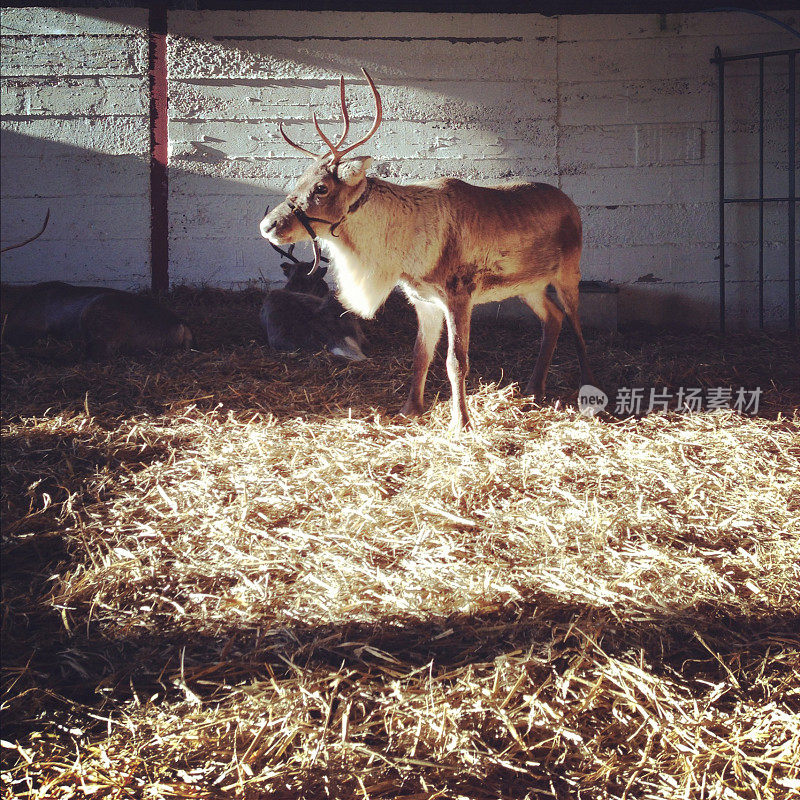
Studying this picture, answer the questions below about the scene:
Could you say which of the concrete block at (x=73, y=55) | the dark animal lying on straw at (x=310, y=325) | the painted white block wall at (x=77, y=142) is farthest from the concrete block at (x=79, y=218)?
the dark animal lying on straw at (x=310, y=325)

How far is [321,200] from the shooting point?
3449mm

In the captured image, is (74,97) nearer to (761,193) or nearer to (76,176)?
(76,176)

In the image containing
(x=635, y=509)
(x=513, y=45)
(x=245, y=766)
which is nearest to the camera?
(x=245, y=766)

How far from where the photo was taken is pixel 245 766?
1.60 meters

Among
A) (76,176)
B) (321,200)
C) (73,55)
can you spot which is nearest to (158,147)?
(76,176)

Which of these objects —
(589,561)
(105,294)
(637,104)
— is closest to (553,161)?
(637,104)

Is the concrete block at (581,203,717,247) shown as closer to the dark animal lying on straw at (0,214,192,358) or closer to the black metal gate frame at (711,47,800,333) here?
the black metal gate frame at (711,47,800,333)

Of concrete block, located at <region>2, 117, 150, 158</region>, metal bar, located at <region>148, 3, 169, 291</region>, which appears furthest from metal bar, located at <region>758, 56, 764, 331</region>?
concrete block, located at <region>2, 117, 150, 158</region>

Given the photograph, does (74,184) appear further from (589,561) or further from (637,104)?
(589,561)

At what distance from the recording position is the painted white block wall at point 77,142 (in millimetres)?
7023

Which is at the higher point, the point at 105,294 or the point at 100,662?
the point at 105,294

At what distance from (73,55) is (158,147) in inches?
46.9

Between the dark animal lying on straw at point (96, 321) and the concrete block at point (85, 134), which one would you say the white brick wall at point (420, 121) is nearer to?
the concrete block at point (85, 134)

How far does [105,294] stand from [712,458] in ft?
14.3
